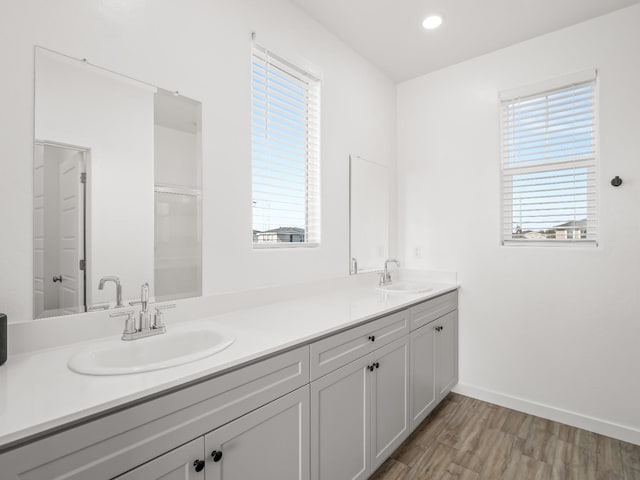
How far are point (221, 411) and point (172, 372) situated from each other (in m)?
0.20

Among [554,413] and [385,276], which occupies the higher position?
[385,276]

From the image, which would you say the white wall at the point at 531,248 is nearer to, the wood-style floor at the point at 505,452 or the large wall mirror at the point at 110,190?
the wood-style floor at the point at 505,452

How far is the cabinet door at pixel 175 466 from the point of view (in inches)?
33.3

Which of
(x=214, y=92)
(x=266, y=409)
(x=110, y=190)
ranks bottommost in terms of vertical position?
(x=266, y=409)

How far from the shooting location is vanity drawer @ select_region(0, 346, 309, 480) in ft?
2.31

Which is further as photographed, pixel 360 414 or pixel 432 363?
pixel 432 363

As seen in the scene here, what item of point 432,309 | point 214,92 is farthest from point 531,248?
point 214,92

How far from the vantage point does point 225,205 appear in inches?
68.1

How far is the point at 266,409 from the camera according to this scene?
3.79 feet

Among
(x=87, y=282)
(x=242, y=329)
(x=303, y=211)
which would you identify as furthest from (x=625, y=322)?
(x=87, y=282)

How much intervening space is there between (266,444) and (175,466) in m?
0.34

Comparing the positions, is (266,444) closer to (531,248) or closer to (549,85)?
(531,248)

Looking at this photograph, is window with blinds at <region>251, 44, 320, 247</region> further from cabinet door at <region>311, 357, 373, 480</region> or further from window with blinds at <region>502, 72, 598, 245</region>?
window with blinds at <region>502, 72, 598, 245</region>

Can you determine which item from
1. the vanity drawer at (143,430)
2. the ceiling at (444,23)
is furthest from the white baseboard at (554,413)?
the ceiling at (444,23)
